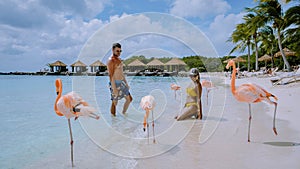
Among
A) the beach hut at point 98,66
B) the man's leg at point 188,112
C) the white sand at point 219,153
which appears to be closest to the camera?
the white sand at point 219,153

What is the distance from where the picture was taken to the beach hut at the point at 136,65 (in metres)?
4.56

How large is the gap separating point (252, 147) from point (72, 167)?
93.2 inches

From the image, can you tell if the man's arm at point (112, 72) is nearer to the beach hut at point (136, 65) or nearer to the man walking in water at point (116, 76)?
the man walking in water at point (116, 76)

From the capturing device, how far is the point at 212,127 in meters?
4.35

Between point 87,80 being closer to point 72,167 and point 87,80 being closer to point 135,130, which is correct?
point 135,130

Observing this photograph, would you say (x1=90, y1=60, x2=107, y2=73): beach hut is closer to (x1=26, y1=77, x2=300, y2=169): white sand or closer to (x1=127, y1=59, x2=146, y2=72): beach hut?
(x1=127, y1=59, x2=146, y2=72): beach hut

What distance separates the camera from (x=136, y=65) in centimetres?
465

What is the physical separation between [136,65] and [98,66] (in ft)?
2.93

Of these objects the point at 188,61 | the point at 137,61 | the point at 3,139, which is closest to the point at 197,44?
the point at 188,61

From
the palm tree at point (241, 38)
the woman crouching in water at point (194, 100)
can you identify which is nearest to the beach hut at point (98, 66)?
the woman crouching in water at point (194, 100)

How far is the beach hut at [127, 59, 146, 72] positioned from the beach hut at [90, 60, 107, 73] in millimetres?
587

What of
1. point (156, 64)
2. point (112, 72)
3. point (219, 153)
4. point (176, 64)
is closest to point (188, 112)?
point (176, 64)

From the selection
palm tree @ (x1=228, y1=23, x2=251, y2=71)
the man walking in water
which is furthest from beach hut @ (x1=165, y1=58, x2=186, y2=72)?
palm tree @ (x1=228, y1=23, x2=251, y2=71)

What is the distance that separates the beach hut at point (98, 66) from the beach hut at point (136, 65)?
1.92 ft
